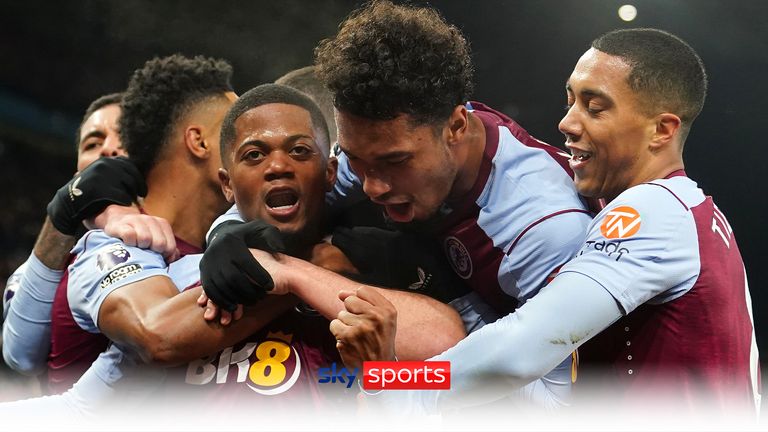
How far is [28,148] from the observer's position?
143 centimetres

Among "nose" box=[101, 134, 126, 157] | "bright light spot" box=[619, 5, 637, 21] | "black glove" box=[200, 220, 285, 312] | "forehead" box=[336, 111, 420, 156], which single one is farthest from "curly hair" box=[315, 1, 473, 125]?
"nose" box=[101, 134, 126, 157]

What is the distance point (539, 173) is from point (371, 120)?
228mm

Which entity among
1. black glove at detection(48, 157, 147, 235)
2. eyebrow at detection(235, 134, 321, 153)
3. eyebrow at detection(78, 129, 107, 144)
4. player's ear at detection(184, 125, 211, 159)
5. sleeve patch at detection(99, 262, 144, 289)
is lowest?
sleeve patch at detection(99, 262, 144, 289)

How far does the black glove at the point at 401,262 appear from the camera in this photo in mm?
1062

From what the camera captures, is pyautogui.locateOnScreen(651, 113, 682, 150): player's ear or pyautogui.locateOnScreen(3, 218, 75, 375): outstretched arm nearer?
pyautogui.locateOnScreen(651, 113, 682, 150): player's ear

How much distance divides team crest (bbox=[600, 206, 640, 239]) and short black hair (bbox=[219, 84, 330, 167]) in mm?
395

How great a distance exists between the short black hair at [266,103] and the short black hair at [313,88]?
19 centimetres

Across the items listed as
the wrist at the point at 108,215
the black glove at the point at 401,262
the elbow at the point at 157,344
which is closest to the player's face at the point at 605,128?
the black glove at the point at 401,262

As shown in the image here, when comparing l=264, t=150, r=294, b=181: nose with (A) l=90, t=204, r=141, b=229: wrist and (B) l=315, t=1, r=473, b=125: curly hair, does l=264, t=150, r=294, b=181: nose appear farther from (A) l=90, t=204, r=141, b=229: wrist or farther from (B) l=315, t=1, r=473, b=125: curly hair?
A: (A) l=90, t=204, r=141, b=229: wrist

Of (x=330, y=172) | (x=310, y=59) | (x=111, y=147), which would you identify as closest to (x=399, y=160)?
(x=330, y=172)

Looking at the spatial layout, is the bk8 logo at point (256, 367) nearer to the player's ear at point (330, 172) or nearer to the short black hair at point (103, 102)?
the player's ear at point (330, 172)

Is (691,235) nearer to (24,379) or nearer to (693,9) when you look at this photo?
(693,9)

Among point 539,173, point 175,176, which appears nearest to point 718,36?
point 539,173

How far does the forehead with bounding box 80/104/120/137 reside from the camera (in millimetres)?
1465
